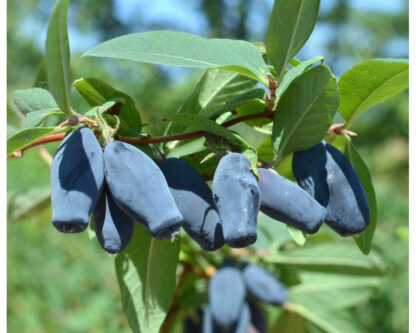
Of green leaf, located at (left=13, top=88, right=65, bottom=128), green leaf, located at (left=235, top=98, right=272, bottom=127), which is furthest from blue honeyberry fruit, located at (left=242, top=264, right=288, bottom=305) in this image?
green leaf, located at (left=13, top=88, right=65, bottom=128)

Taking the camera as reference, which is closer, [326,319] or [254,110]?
[254,110]

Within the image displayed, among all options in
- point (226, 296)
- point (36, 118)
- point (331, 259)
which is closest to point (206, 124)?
point (36, 118)

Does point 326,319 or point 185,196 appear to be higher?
point 185,196

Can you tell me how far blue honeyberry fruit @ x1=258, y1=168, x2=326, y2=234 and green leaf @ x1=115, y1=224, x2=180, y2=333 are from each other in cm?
17

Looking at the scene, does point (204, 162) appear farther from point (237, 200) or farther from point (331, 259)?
point (331, 259)

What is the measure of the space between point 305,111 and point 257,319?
20.0 inches

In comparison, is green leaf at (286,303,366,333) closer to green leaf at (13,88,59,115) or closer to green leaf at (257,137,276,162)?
green leaf at (257,137,276,162)

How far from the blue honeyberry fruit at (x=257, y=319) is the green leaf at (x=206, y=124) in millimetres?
489

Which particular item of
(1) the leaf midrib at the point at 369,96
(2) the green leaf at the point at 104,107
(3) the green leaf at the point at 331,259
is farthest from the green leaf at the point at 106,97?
(3) the green leaf at the point at 331,259

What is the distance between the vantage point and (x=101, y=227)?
0.47 meters

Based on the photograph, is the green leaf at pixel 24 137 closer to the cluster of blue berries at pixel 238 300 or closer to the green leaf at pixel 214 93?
the green leaf at pixel 214 93

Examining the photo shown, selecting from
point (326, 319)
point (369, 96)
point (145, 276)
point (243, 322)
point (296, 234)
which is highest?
point (369, 96)

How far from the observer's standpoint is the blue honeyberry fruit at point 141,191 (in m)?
0.45

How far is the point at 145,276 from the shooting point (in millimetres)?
626
